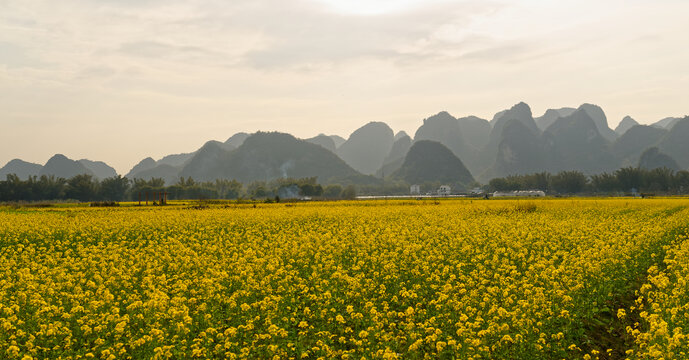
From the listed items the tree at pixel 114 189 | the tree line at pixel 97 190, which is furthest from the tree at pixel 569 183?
the tree at pixel 114 189

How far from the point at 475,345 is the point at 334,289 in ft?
16.6

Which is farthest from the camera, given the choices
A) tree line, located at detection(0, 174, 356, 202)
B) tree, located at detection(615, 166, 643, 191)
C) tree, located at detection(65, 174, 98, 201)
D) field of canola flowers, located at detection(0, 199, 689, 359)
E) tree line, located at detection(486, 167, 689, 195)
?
tree, located at detection(615, 166, 643, 191)

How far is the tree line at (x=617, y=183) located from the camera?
151750 millimetres

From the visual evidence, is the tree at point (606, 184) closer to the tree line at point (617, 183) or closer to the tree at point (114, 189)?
the tree line at point (617, 183)

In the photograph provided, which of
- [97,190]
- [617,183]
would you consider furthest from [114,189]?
[617,183]

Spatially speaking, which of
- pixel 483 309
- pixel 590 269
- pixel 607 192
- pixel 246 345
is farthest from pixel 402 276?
pixel 607 192

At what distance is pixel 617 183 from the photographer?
158 metres

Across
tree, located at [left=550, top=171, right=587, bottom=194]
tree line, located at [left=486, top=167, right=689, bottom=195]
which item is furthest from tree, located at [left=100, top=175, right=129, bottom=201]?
tree, located at [left=550, top=171, right=587, bottom=194]

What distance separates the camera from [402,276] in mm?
15211

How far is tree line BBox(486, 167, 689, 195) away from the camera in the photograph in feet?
498

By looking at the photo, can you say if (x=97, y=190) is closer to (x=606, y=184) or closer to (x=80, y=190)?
(x=80, y=190)

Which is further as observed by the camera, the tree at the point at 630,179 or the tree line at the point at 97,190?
the tree at the point at 630,179

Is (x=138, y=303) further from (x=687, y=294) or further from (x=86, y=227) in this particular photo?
(x=86, y=227)

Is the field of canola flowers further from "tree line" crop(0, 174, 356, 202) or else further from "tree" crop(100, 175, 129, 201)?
"tree" crop(100, 175, 129, 201)
